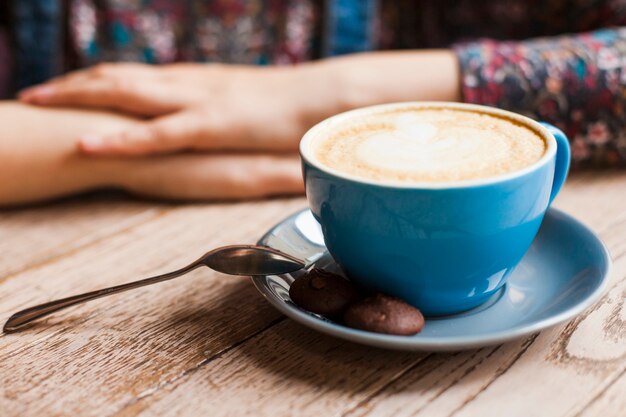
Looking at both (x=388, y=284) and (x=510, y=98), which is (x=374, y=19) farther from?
(x=388, y=284)

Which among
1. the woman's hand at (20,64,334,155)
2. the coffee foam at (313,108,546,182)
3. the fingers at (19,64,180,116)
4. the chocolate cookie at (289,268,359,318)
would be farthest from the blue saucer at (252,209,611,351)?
the fingers at (19,64,180,116)

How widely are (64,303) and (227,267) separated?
15 cm

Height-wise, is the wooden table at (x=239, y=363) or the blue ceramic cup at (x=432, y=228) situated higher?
the blue ceramic cup at (x=432, y=228)

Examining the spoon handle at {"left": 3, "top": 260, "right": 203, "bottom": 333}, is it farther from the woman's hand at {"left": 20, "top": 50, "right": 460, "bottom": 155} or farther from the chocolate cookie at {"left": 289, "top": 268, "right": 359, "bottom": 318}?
the woman's hand at {"left": 20, "top": 50, "right": 460, "bottom": 155}

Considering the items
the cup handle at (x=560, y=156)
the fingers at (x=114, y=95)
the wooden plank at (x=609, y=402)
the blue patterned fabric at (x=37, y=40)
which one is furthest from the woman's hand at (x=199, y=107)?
the wooden plank at (x=609, y=402)

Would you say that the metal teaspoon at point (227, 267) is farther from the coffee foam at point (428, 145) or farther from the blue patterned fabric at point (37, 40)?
the blue patterned fabric at point (37, 40)

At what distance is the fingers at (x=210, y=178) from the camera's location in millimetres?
948

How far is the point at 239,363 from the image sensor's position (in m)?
0.56

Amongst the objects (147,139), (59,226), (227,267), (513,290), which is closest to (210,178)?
(147,139)

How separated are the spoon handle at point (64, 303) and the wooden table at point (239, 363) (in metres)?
0.01

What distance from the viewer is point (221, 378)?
0.54m

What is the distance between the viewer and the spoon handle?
61 cm

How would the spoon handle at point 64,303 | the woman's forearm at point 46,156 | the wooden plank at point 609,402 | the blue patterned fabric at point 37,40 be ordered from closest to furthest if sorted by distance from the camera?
the wooden plank at point 609,402 → the spoon handle at point 64,303 → the woman's forearm at point 46,156 → the blue patterned fabric at point 37,40

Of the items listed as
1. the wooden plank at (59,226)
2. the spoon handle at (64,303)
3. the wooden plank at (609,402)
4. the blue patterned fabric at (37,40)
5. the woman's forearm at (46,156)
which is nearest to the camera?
the wooden plank at (609,402)
